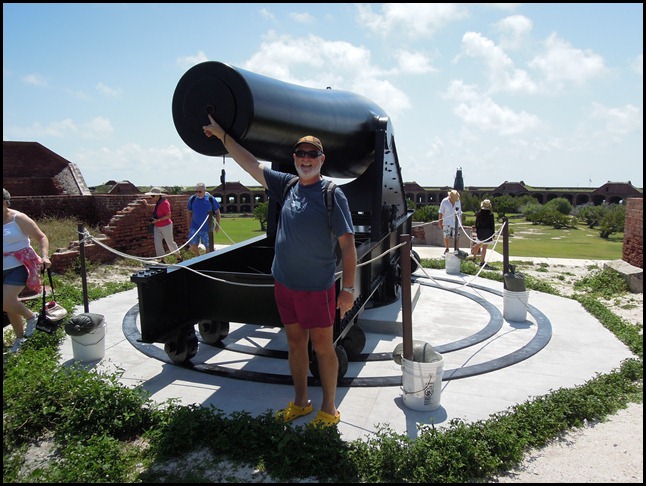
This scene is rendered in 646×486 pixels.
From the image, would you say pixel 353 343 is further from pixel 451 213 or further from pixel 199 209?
pixel 451 213

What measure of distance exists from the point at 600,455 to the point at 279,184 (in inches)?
93.2

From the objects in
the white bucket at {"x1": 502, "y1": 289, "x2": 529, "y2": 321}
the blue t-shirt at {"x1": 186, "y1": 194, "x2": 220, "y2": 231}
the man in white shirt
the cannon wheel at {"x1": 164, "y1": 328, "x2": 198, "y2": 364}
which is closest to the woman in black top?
the man in white shirt

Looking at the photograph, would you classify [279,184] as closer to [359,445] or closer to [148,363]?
[359,445]

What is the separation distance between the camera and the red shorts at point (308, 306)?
267 centimetres

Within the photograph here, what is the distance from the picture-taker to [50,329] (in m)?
4.09

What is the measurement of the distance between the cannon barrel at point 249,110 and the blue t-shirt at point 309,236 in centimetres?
61

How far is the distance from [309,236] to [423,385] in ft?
4.18

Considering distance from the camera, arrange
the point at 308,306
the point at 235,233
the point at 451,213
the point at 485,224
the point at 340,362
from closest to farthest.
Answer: the point at 308,306 < the point at 340,362 < the point at 485,224 < the point at 451,213 < the point at 235,233

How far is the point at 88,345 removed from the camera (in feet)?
12.8

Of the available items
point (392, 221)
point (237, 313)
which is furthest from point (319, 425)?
point (392, 221)

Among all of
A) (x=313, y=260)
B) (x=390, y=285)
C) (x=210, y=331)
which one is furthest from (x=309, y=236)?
(x=390, y=285)

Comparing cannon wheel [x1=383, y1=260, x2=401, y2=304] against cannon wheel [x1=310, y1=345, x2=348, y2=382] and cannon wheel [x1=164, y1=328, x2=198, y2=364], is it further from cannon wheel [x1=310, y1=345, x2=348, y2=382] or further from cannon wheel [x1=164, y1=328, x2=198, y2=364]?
cannon wheel [x1=164, y1=328, x2=198, y2=364]

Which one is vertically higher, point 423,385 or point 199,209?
point 199,209

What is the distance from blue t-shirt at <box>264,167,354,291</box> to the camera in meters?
2.60
